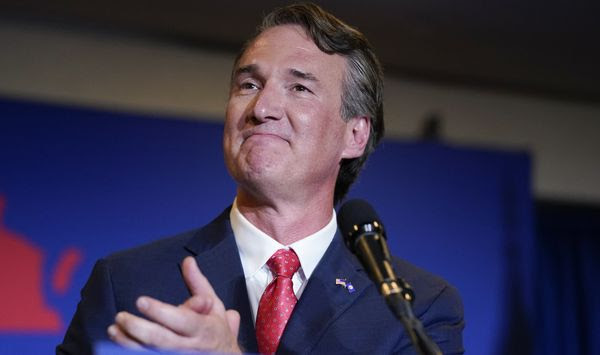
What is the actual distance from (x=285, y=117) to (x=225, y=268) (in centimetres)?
35

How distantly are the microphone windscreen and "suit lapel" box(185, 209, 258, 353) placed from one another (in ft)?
1.18

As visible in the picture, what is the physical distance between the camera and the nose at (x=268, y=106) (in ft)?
6.59

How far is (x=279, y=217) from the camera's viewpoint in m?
2.05

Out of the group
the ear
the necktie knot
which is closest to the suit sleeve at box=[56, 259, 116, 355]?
the necktie knot

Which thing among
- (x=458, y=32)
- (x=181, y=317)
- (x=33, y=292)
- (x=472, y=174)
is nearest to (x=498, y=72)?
(x=458, y=32)

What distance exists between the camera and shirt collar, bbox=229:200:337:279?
6.44ft

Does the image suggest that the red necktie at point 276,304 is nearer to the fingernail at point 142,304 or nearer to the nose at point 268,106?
the nose at point 268,106

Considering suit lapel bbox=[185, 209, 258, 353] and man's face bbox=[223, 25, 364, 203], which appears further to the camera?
man's face bbox=[223, 25, 364, 203]

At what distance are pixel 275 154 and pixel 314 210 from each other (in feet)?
0.60

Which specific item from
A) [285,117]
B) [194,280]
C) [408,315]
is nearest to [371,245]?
[408,315]

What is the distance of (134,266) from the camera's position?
1.87m

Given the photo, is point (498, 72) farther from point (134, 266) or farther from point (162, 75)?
point (134, 266)

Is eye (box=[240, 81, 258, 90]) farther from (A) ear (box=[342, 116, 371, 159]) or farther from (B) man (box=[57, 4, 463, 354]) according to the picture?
(A) ear (box=[342, 116, 371, 159])

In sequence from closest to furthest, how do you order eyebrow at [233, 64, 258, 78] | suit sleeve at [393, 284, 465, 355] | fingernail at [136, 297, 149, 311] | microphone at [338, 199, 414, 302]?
fingernail at [136, 297, 149, 311], microphone at [338, 199, 414, 302], suit sleeve at [393, 284, 465, 355], eyebrow at [233, 64, 258, 78]
